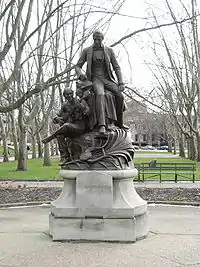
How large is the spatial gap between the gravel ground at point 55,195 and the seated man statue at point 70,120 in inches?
173

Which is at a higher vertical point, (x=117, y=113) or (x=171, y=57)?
(x=171, y=57)

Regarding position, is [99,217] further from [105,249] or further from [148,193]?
[148,193]

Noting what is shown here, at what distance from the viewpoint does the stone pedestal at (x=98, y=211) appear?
648cm

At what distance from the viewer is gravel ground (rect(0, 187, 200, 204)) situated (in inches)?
456

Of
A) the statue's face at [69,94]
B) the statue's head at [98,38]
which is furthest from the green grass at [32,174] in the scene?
the statue's head at [98,38]

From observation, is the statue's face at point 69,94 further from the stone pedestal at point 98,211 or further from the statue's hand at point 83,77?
the stone pedestal at point 98,211

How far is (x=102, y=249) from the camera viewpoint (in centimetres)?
608

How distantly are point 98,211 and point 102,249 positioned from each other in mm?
671

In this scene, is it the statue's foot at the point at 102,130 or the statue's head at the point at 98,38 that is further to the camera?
the statue's head at the point at 98,38

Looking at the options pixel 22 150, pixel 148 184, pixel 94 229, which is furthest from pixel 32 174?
pixel 94 229

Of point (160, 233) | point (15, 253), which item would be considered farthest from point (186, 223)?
point (15, 253)

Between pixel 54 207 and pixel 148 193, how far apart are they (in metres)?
6.53

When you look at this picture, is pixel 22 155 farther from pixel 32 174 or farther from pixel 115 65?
pixel 115 65

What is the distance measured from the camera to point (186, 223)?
7996mm
